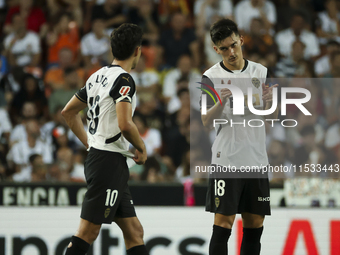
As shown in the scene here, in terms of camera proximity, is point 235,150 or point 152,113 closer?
point 235,150

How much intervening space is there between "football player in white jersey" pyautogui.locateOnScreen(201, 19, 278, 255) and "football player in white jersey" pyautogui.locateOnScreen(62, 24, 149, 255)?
2.25 feet

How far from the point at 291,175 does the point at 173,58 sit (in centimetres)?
366

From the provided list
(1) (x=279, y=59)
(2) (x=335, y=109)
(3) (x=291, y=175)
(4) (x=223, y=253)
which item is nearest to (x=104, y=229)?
(4) (x=223, y=253)

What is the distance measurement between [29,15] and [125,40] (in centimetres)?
749

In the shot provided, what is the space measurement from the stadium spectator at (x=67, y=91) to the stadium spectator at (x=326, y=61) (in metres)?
4.30

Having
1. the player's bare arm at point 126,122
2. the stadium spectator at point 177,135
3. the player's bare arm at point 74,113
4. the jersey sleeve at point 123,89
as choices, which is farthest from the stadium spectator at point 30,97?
the player's bare arm at point 126,122

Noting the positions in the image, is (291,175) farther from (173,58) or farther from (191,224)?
(173,58)

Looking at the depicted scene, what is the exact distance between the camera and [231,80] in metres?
4.36

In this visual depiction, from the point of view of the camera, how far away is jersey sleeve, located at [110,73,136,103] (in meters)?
3.81

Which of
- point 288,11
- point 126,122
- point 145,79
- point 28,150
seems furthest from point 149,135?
point 126,122

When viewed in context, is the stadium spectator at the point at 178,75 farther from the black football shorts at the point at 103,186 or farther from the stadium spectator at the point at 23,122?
the black football shorts at the point at 103,186

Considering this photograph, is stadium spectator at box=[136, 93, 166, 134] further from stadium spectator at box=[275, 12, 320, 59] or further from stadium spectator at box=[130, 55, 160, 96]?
stadium spectator at box=[275, 12, 320, 59]

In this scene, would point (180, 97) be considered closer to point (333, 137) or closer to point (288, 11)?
point (333, 137)

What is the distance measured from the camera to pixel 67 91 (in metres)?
9.03
